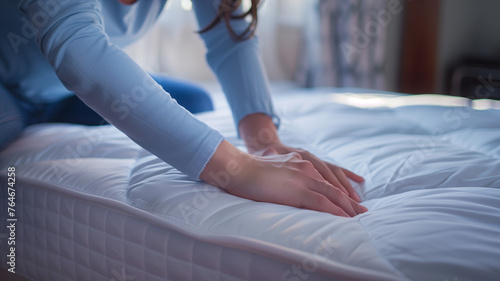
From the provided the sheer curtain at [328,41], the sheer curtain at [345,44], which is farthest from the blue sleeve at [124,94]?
the sheer curtain at [345,44]

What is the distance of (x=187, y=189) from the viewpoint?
1.70 feet

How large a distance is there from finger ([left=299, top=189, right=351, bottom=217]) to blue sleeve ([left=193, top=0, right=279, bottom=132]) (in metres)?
0.34

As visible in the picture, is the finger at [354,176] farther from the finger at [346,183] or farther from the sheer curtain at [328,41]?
the sheer curtain at [328,41]

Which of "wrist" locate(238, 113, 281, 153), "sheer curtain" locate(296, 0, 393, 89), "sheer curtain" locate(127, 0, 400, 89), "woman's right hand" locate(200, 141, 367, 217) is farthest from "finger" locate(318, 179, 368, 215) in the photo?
"sheer curtain" locate(296, 0, 393, 89)

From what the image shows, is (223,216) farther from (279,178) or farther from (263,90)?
(263,90)

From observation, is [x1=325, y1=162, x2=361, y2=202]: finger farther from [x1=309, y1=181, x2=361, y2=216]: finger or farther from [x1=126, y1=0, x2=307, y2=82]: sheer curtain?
[x1=126, y1=0, x2=307, y2=82]: sheer curtain

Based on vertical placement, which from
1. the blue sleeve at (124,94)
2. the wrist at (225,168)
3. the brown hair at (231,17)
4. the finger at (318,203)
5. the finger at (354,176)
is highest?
the brown hair at (231,17)

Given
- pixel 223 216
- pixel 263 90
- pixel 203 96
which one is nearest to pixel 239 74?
pixel 263 90

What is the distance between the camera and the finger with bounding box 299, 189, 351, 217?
0.47 metres

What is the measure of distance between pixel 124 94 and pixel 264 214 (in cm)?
26

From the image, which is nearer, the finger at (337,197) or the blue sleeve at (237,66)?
the finger at (337,197)

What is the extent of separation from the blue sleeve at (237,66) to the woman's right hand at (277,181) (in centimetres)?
26

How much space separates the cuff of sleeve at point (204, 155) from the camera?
525 mm

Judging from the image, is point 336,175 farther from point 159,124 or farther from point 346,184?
point 159,124
